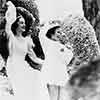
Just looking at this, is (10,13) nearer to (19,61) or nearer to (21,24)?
(21,24)

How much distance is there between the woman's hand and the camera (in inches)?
54.4

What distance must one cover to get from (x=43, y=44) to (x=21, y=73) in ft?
0.68

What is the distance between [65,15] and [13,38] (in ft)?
1.05

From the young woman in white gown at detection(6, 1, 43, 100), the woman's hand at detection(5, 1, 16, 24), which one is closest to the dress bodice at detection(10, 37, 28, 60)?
the young woman in white gown at detection(6, 1, 43, 100)

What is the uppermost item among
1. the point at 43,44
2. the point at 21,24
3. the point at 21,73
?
the point at 21,24

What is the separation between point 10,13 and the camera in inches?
54.7

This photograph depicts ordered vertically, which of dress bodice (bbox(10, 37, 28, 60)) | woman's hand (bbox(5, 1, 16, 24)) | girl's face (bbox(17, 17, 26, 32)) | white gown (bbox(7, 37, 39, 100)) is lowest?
white gown (bbox(7, 37, 39, 100))

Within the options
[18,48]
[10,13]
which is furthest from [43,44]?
[10,13]

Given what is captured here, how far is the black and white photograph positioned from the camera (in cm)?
138

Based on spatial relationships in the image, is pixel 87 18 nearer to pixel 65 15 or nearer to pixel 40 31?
pixel 65 15

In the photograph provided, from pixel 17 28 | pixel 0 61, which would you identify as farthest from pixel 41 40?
pixel 0 61

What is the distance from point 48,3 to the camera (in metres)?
1.41

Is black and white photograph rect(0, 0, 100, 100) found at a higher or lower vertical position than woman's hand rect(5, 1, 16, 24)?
lower

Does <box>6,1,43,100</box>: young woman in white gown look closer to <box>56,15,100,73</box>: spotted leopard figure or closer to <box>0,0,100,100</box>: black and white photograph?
<box>0,0,100,100</box>: black and white photograph
